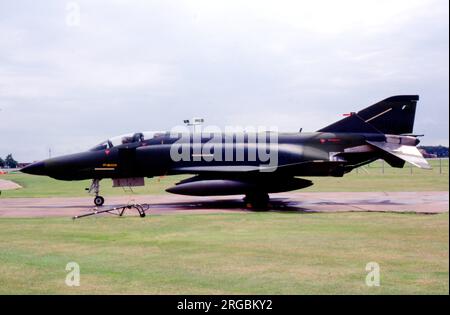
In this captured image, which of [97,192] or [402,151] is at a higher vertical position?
[402,151]

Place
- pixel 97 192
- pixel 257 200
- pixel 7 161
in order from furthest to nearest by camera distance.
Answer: pixel 97 192, pixel 257 200, pixel 7 161

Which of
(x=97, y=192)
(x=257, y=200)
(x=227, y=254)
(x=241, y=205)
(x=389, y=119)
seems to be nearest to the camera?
(x=227, y=254)

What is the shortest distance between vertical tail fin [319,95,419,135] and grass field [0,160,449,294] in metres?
7.13

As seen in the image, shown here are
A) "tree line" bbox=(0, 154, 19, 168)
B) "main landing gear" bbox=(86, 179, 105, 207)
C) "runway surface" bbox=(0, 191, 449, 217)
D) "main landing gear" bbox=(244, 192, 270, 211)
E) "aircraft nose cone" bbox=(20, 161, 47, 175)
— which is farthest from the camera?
"main landing gear" bbox=(86, 179, 105, 207)

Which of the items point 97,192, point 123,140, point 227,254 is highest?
point 123,140

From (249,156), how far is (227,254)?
34.4 ft

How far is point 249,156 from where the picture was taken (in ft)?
63.1

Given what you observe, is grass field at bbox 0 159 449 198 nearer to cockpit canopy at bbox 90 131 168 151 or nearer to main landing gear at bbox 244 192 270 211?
cockpit canopy at bbox 90 131 168 151

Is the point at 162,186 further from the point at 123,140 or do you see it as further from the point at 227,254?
the point at 227,254

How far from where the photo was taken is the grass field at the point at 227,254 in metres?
6.78

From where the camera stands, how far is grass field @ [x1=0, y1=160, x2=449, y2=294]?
22.2 feet

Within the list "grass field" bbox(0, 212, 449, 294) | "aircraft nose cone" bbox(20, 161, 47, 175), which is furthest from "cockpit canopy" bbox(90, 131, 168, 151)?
"grass field" bbox(0, 212, 449, 294)

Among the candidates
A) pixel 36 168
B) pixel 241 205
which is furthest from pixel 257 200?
pixel 36 168

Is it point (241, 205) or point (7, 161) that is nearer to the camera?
point (7, 161)
